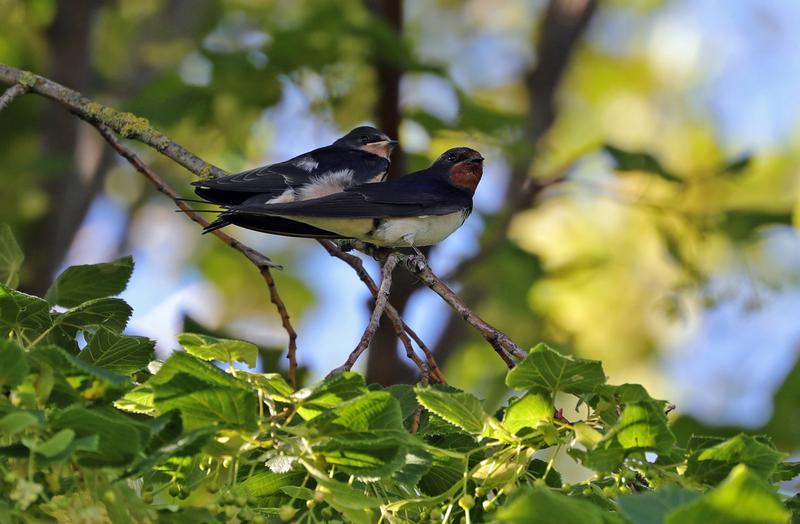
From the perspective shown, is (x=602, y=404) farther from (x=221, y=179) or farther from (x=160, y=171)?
(x=160, y=171)

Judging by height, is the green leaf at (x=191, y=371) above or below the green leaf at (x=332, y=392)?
below

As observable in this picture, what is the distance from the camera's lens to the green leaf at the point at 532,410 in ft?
6.46

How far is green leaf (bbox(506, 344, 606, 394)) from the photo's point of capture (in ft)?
6.36

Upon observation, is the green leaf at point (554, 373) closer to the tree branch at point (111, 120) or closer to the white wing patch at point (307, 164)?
the tree branch at point (111, 120)

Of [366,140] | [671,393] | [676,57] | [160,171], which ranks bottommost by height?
[366,140]

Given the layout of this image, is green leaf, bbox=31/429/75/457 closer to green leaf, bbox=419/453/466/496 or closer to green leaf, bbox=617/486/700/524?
green leaf, bbox=419/453/466/496

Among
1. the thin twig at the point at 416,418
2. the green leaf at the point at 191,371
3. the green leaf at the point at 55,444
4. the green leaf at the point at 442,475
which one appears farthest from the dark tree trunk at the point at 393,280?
the green leaf at the point at 55,444

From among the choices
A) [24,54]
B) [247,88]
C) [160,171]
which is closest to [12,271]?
[247,88]

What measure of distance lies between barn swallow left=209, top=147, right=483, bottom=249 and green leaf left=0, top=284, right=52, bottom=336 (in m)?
1.16

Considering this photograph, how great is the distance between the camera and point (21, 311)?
2.09 metres

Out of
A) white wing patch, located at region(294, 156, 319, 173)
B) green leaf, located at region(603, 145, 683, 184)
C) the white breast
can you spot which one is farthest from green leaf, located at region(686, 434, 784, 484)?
green leaf, located at region(603, 145, 683, 184)

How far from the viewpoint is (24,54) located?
6934 millimetres

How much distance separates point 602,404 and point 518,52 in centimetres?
748

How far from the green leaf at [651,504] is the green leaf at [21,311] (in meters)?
1.20
